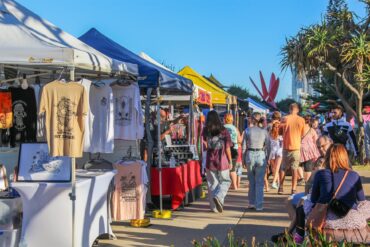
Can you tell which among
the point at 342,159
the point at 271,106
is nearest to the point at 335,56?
the point at 342,159

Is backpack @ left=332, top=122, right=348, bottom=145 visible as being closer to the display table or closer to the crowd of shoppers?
the crowd of shoppers

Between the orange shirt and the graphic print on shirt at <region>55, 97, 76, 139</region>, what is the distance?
601 centimetres

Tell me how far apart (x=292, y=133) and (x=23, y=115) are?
5.64 metres

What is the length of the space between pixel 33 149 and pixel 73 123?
81cm

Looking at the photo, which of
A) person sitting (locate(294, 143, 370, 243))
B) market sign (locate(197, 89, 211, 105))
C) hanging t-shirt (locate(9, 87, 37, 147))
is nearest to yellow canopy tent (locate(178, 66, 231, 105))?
market sign (locate(197, 89, 211, 105))

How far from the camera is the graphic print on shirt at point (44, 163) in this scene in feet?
20.3

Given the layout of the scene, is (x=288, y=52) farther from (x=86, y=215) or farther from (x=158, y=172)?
(x=86, y=215)

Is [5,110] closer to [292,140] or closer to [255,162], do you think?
[255,162]

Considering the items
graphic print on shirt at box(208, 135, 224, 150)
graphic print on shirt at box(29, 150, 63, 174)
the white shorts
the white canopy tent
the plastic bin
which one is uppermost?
the white canopy tent

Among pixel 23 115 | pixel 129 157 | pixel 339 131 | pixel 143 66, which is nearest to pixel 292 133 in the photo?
pixel 339 131

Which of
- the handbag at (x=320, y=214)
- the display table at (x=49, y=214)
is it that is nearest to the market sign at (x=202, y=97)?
the display table at (x=49, y=214)

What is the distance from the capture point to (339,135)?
981 centimetres

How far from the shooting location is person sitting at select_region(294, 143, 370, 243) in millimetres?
5141

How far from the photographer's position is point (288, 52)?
2066 centimetres
